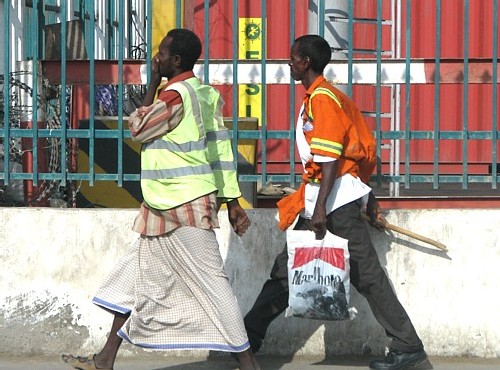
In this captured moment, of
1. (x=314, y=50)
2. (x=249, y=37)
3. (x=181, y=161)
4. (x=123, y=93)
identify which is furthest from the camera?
(x=249, y=37)

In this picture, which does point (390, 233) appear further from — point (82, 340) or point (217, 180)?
point (82, 340)

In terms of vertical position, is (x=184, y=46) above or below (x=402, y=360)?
above

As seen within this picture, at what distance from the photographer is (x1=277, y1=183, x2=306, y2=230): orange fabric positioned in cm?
537

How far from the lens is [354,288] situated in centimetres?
580

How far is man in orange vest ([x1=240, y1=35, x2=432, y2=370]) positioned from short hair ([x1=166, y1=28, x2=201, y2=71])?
542 millimetres

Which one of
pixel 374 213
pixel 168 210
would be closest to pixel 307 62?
pixel 374 213

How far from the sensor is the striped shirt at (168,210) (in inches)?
191

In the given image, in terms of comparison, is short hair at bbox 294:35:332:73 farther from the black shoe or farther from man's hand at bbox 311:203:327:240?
the black shoe

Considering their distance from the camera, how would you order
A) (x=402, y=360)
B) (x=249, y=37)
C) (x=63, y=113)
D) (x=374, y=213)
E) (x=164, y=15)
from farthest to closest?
(x=249, y=37), (x=164, y=15), (x=63, y=113), (x=374, y=213), (x=402, y=360)

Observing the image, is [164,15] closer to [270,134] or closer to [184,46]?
[270,134]

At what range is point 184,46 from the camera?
16.2 feet

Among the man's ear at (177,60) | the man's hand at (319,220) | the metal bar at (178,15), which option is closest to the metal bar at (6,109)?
the metal bar at (178,15)

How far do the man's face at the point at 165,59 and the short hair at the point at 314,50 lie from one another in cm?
66

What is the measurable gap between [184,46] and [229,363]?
182 centimetres
